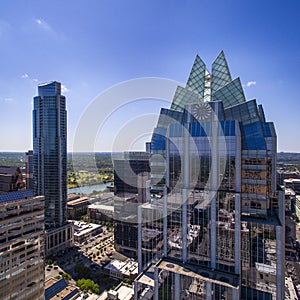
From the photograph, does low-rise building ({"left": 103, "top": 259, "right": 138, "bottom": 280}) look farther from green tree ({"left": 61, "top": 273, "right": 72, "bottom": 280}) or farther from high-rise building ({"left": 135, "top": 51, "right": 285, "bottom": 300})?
high-rise building ({"left": 135, "top": 51, "right": 285, "bottom": 300})

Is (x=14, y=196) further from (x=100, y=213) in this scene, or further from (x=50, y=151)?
(x=100, y=213)

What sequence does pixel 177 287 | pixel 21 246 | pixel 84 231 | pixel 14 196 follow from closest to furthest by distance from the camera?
pixel 177 287
pixel 21 246
pixel 14 196
pixel 84 231

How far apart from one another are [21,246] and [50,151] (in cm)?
1753

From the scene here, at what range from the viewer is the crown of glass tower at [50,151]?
31.0 metres

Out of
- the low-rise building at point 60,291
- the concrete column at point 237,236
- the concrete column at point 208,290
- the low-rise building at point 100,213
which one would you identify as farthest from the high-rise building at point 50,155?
the concrete column at point 237,236

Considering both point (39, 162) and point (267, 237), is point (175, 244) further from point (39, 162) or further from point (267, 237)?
point (39, 162)

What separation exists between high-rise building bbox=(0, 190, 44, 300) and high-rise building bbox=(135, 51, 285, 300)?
9329 millimetres

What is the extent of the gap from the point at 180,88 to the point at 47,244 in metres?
26.4

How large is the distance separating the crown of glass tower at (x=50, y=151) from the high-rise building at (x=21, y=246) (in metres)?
14.7

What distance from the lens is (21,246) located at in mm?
15555

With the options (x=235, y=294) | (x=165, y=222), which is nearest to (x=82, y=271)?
(x=165, y=222)

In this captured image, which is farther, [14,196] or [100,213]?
[100,213]

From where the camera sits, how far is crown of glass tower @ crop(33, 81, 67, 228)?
3102cm

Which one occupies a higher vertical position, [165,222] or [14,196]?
[14,196]
